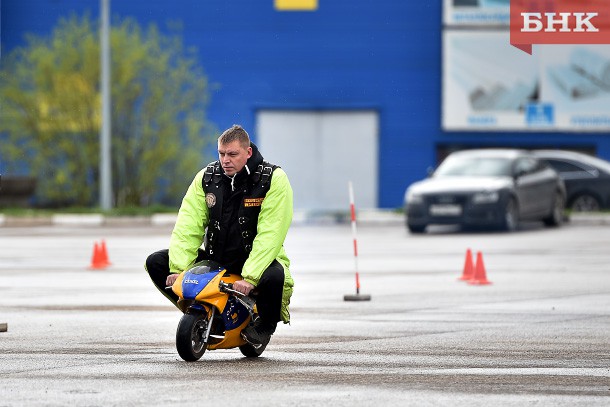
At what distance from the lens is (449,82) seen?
39.8 meters

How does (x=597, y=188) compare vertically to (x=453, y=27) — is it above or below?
below

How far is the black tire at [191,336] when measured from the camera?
9328 mm

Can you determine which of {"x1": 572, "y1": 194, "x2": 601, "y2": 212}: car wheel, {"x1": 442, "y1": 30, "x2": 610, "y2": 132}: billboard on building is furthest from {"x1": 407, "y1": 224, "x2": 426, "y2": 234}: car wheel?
{"x1": 442, "y1": 30, "x2": 610, "y2": 132}: billboard on building

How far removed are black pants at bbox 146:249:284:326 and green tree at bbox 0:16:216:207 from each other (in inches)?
1054

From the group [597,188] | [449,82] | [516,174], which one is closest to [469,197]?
[516,174]

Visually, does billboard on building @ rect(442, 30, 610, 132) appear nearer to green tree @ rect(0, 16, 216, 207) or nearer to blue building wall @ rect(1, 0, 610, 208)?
blue building wall @ rect(1, 0, 610, 208)

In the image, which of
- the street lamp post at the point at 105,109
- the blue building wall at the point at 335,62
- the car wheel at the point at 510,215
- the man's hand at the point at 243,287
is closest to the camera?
the man's hand at the point at 243,287

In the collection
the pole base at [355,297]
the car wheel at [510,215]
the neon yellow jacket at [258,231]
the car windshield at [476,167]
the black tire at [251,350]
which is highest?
the neon yellow jacket at [258,231]

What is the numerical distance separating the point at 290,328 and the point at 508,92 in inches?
1126

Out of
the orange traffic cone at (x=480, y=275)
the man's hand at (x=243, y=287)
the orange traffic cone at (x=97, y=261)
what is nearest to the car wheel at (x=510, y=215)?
the orange traffic cone at (x=97, y=261)

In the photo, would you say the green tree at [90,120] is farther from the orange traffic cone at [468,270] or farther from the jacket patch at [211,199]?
the jacket patch at [211,199]

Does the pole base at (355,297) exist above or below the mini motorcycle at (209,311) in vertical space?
below

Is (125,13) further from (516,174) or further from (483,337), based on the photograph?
(483,337)

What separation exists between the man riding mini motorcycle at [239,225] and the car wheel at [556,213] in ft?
67.5
